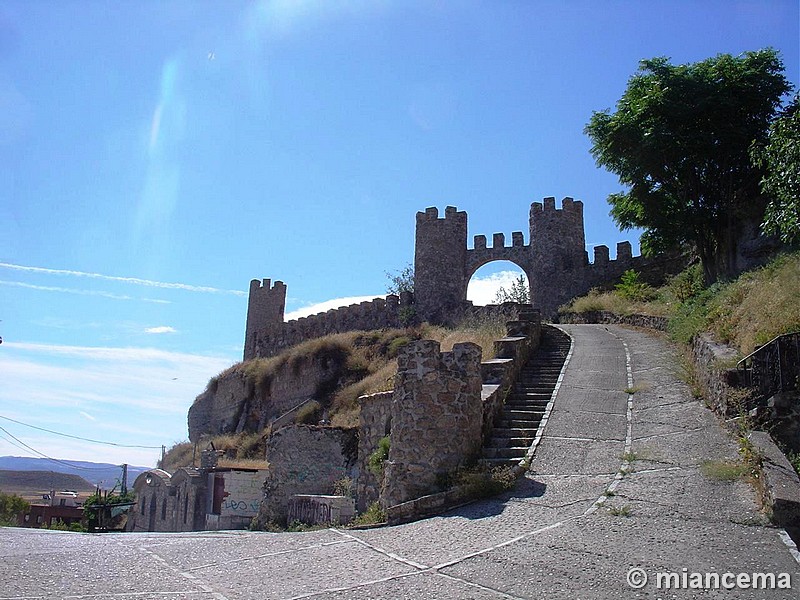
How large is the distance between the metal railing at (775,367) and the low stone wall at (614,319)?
9.51m

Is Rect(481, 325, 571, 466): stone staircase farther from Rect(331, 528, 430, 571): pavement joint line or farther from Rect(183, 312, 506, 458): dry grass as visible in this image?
Rect(183, 312, 506, 458): dry grass

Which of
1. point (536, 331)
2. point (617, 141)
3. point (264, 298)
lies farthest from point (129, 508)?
point (617, 141)

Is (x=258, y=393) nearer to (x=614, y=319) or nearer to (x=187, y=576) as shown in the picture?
(x=614, y=319)

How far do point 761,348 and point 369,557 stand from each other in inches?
239

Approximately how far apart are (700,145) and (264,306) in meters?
35.2

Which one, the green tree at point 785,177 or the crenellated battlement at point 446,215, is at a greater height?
the crenellated battlement at point 446,215

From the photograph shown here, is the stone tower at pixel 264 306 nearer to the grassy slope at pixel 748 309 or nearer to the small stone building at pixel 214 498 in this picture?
the small stone building at pixel 214 498

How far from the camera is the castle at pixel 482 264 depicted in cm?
3516

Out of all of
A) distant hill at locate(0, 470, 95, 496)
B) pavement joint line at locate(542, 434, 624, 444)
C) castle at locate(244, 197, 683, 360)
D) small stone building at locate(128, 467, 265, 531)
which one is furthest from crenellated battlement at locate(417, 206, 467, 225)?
distant hill at locate(0, 470, 95, 496)

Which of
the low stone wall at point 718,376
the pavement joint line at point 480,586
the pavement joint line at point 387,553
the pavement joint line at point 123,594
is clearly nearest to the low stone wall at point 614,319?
the low stone wall at point 718,376

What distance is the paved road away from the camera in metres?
5.48

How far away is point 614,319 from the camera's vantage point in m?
23.9

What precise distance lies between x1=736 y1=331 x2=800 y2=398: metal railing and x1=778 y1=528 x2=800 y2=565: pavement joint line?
3251mm

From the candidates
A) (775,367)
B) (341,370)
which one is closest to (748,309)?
(775,367)
